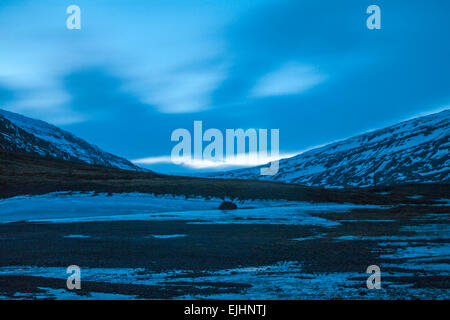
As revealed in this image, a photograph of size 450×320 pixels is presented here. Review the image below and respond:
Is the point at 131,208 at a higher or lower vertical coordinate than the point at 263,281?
higher

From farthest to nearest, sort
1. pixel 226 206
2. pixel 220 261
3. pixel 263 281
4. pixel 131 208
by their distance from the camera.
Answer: pixel 226 206 < pixel 131 208 < pixel 220 261 < pixel 263 281

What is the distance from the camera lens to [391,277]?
14.5 m

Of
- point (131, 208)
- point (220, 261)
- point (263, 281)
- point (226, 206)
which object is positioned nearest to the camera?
point (263, 281)

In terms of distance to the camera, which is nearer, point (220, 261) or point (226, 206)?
point (220, 261)

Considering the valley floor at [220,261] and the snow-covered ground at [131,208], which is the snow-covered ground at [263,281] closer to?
the valley floor at [220,261]

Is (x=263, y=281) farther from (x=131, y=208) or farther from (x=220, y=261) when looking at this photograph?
(x=131, y=208)

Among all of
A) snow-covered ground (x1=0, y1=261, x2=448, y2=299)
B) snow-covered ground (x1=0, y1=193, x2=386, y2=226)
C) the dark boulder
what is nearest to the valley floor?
snow-covered ground (x1=0, y1=261, x2=448, y2=299)

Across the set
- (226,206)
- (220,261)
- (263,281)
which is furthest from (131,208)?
(263,281)

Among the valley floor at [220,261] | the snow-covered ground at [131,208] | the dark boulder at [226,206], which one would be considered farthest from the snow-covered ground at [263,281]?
the dark boulder at [226,206]

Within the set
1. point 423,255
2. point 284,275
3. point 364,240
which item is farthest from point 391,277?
point 364,240

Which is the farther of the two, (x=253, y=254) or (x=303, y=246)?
(x=303, y=246)
